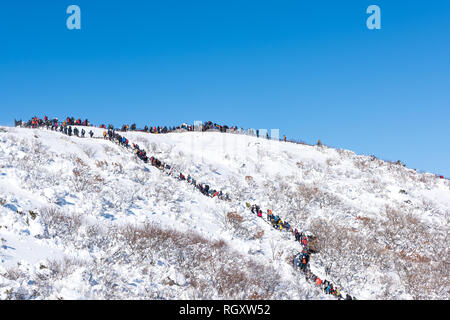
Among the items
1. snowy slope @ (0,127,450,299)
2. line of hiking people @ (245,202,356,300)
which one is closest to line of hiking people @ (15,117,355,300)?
line of hiking people @ (245,202,356,300)

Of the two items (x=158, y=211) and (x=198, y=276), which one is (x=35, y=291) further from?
(x=158, y=211)

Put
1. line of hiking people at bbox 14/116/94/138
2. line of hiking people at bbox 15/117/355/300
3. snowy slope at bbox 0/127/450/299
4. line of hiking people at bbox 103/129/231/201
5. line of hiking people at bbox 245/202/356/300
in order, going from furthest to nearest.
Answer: line of hiking people at bbox 14/116/94/138
line of hiking people at bbox 103/129/231/201
line of hiking people at bbox 15/117/355/300
line of hiking people at bbox 245/202/356/300
snowy slope at bbox 0/127/450/299

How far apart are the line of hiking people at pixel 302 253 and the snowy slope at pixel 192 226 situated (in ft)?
1.97

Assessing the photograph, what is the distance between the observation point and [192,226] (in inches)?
838

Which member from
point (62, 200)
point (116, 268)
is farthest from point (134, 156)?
point (116, 268)

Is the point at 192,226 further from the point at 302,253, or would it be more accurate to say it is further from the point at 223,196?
the point at 223,196

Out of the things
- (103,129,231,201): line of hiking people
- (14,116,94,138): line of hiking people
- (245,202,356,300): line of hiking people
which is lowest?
(245,202,356,300): line of hiking people

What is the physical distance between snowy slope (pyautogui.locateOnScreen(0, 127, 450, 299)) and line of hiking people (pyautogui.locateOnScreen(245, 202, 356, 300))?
1.97ft

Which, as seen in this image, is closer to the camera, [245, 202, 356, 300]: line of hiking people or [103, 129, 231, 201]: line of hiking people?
[245, 202, 356, 300]: line of hiking people

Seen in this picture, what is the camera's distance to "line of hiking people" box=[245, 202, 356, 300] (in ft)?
58.8

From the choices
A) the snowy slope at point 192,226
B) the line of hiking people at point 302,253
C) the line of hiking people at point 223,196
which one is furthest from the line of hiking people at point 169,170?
the line of hiking people at point 302,253

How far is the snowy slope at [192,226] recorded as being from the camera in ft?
43.9

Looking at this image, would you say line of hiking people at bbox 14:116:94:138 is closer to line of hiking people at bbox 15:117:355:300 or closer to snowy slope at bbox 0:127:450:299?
line of hiking people at bbox 15:117:355:300

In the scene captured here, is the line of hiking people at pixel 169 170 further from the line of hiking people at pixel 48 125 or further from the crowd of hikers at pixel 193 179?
the line of hiking people at pixel 48 125
